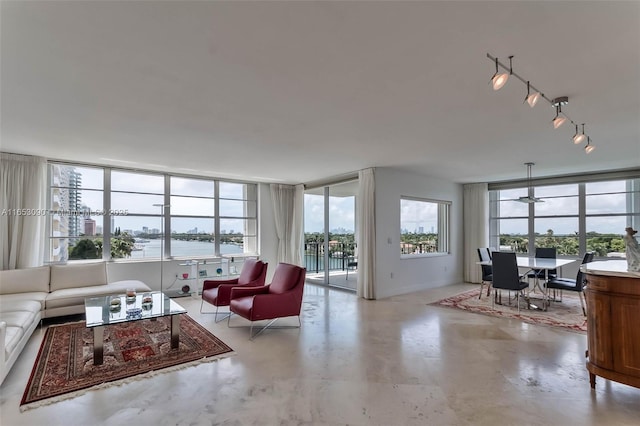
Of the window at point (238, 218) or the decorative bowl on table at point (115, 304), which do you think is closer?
the decorative bowl on table at point (115, 304)

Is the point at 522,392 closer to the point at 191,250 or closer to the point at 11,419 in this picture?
the point at 11,419

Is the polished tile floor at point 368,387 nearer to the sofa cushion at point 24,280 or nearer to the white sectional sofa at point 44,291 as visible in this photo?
the white sectional sofa at point 44,291

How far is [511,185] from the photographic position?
7547 millimetres

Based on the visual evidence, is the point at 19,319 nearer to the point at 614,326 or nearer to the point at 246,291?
the point at 246,291

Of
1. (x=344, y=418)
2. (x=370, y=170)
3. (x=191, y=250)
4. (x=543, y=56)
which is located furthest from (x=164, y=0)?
(x=191, y=250)

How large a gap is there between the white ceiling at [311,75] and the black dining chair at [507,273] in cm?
168

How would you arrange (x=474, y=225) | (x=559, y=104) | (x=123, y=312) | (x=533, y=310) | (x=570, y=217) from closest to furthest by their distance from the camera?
(x=559, y=104), (x=123, y=312), (x=533, y=310), (x=570, y=217), (x=474, y=225)

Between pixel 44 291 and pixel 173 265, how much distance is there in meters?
2.10

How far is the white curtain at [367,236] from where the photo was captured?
6.03 m

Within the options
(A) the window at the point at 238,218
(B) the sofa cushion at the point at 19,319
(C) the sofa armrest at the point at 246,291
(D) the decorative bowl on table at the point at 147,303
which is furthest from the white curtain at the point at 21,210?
(C) the sofa armrest at the point at 246,291

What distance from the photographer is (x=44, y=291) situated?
4566 mm

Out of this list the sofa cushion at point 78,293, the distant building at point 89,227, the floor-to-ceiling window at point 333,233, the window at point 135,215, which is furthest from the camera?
the floor-to-ceiling window at point 333,233

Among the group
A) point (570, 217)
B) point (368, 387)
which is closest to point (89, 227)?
point (368, 387)

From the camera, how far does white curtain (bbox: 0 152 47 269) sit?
15.7 ft
